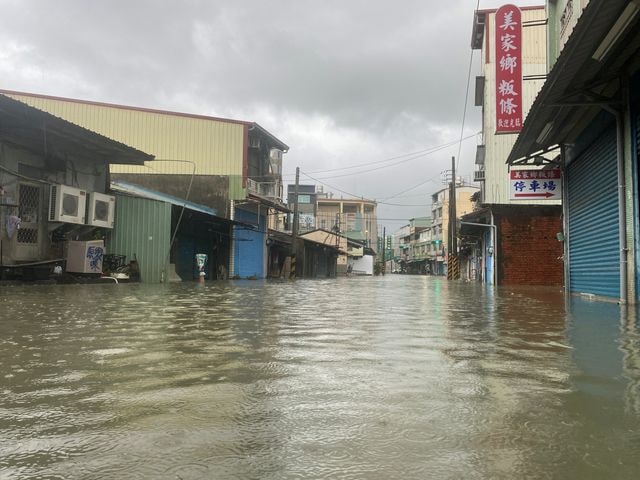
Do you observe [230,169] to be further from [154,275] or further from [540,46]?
[540,46]

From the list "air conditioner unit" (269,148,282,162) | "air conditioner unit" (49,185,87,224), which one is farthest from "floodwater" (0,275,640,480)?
"air conditioner unit" (269,148,282,162)

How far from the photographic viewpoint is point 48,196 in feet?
46.5

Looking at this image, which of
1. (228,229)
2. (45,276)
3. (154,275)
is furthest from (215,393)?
(228,229)

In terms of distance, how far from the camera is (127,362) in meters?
3.72

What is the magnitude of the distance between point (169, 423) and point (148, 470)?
20.6 inches

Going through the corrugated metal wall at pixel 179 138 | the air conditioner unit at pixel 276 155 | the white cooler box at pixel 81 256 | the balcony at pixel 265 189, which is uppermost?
the air conditioner unit at pixel 276 155

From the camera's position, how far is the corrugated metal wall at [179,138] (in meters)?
25.5

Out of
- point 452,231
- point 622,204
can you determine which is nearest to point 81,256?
point 622,204

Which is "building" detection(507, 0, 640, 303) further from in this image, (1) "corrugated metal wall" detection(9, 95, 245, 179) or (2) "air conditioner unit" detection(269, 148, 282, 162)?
(2) "air conditioner unit" detection(269, 148, 282, 162)

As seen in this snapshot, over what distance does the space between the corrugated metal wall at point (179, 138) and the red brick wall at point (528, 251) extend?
12.8 meters

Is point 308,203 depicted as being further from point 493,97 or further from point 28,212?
point 28,212

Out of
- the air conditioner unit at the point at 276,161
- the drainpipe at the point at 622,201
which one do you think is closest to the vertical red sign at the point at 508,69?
the drainpipe at the point at 622,201

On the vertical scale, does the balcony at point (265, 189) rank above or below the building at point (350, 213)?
below

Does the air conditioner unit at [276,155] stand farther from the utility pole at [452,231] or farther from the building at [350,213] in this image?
the building at [350,213]
